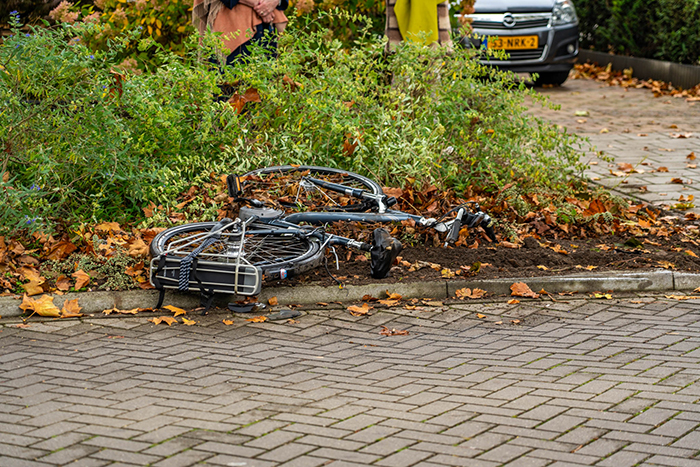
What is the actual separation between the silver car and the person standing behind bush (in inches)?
286

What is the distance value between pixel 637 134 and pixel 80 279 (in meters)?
8.23

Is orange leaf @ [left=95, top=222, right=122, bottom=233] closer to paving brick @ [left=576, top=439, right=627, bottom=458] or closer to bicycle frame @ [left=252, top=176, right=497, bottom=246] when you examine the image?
bicycle frame @ [left=252, top=176, right=497, bottom=246]

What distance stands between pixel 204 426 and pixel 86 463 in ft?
1.84

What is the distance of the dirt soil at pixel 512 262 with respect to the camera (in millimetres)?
6262

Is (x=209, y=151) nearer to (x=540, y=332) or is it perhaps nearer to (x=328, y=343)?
(x=328, y=343)

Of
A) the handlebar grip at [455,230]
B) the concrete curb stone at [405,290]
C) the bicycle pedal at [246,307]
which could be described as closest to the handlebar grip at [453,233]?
the handlebar grip at [455,230]

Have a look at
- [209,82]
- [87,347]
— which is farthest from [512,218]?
[87,347]

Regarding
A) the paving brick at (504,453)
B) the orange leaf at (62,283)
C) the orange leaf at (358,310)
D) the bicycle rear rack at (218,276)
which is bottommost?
the paving brick at (504,453)

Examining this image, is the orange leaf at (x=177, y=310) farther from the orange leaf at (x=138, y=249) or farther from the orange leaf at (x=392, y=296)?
the orange leaf at (x=392, y=296)

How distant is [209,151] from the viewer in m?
7.40

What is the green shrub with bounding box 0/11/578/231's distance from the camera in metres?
6.67

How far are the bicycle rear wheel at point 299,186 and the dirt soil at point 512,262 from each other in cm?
56

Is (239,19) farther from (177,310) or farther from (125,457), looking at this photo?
(125,457)

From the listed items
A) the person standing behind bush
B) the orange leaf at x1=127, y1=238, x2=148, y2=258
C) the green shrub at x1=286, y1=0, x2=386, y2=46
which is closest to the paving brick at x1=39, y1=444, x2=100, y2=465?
the orange leaf at x1=127, y1=238, x2=148, y2=258
